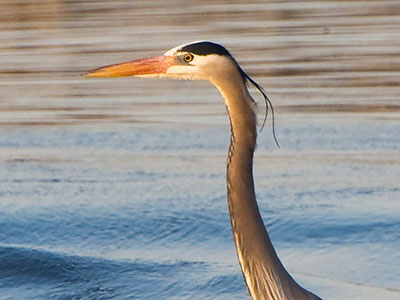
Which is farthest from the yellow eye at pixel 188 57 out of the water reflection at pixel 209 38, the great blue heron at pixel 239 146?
the water reflection at pixel 209 38

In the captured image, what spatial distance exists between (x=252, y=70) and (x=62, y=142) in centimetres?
338

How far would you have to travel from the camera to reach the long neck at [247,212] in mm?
4582

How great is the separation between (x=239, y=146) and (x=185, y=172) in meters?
4.28

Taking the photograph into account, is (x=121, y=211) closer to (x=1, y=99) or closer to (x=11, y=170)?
(x=11, y=170)

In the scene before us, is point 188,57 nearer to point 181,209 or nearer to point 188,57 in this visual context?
point 188,57

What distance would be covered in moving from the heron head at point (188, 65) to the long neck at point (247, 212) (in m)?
0.08

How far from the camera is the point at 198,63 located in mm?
4605

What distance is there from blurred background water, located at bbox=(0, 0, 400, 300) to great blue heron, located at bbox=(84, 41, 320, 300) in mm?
1709

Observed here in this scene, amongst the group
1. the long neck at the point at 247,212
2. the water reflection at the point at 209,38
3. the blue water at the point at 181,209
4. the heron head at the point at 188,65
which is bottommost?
the long neck at the point at 247,212

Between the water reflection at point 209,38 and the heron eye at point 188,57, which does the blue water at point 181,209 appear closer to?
the water reflection at point 209,38

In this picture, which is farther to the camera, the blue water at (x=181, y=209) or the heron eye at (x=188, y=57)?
the blue water at (x=181, y=209)

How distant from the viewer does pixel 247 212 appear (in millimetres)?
4676

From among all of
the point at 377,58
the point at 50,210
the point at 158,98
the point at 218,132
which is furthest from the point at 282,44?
the point at 50,210

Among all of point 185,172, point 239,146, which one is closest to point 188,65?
point 239,146
